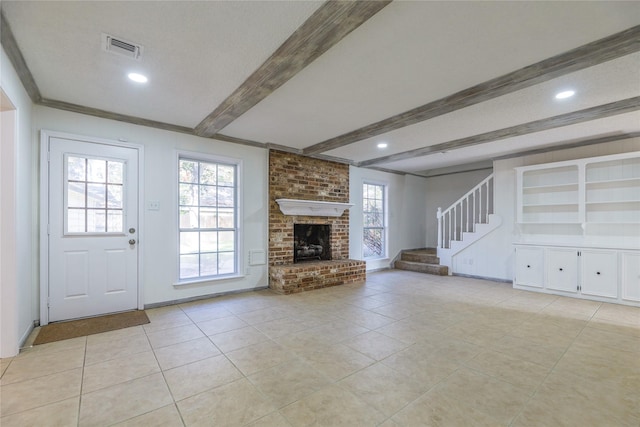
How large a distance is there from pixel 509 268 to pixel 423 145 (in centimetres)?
299

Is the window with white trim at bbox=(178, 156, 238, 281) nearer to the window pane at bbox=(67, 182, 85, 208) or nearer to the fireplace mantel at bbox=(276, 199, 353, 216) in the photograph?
the fireplace mantel at bbox=(276, 199, 353, 216)

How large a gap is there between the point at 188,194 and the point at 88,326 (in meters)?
2.01

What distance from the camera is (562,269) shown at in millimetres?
4621

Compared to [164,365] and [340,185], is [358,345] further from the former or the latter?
[340,185]

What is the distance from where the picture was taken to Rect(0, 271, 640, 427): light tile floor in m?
1.76

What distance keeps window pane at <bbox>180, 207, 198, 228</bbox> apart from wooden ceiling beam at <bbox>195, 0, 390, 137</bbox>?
5.91 ft

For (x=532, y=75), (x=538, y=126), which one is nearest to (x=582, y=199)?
(x=538, y=126)

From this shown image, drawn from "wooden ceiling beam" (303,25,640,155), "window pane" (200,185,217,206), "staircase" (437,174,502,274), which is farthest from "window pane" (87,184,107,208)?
"staircase" (437,174,502,274)

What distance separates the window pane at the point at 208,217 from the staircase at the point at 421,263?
4.59 m

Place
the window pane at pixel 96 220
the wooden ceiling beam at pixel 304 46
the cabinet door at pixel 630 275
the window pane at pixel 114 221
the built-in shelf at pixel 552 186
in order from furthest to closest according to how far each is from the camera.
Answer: the built-in shelf at pixel 552 186 → the cabinet door at pixel 630 275 → the window pane at pixel 114 221 → the window pane at pixel 96 220 → the wooden ceiling beam at pixel 304 46

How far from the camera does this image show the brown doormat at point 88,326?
2.91m

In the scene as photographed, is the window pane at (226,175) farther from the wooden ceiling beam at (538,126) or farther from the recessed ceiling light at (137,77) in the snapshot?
the wooden ceiling beam at (538,126)

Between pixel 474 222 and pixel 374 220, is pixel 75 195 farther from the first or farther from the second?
pixel 474 222

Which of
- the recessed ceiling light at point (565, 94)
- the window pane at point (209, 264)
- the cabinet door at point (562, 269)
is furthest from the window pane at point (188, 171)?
the cabinet door at point (562, 269)
